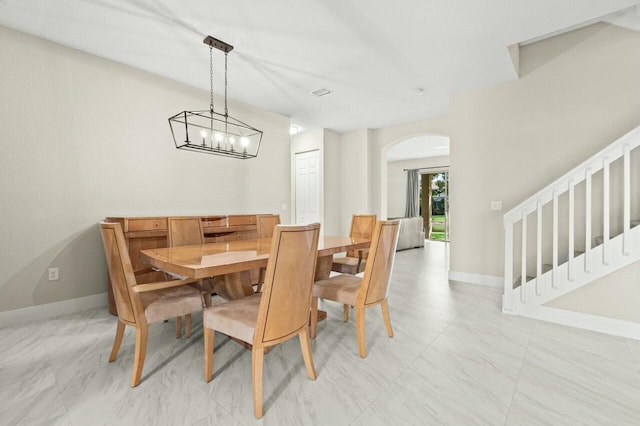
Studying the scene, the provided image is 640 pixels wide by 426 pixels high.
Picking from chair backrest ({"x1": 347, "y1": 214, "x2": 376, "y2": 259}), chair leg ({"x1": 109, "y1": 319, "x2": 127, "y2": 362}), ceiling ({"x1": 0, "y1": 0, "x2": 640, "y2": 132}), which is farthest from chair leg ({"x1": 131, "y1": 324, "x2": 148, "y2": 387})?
ceiling ({"x1": 0, "y1": 0, "x2": 640, "y2": 132})

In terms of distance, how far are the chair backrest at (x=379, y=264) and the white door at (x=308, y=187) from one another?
13.0ft

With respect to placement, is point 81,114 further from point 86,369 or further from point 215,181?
point 86,369

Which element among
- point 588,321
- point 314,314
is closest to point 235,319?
point 314,314

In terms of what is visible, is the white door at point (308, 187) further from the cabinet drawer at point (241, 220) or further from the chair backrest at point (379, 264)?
the chair backrest at point (379, 264)

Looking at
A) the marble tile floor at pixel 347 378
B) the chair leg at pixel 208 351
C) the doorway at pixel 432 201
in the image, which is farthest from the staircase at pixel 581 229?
the doorway at pixel 432 201

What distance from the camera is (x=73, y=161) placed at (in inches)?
113

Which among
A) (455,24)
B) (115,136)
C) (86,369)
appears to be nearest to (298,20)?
(455,24)

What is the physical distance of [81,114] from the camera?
292cm

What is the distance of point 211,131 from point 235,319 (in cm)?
210

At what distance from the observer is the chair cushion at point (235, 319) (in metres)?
1.47

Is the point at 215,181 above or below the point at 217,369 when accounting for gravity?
above

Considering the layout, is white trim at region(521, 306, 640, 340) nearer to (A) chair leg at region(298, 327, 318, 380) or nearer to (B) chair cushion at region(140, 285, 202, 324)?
(A) chair leg at region(298, 327, 318, 380)

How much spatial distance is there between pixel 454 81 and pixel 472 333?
2.94 m

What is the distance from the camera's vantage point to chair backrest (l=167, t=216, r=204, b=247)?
2.58m
